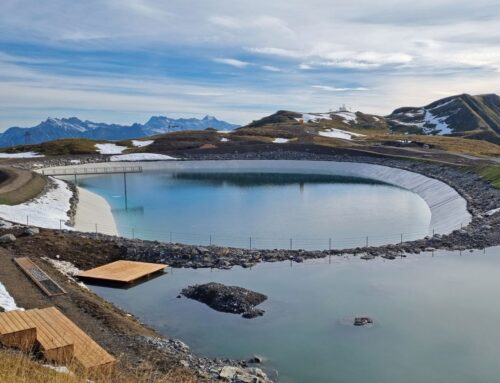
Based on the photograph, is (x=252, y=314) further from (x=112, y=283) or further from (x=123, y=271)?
(x=123, y=271)

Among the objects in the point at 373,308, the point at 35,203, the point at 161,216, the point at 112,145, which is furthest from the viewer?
the point at 112,145

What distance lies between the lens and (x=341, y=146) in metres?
108

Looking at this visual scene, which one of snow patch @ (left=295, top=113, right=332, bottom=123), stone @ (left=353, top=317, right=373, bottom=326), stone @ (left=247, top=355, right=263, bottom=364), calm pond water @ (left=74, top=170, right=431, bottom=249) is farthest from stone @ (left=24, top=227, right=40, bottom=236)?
snow patch @ (left=295, top=113, right=332, bottom=123)

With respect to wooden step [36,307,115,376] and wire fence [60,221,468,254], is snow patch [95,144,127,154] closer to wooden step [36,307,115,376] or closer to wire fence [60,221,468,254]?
wire fence [60,221,468,254]

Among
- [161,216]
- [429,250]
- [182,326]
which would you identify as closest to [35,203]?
[161,216]

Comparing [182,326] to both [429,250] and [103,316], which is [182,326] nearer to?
[103,316]

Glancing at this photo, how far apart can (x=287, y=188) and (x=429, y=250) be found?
40.4 m

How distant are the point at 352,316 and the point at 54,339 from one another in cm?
1227

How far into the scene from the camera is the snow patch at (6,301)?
1789cm

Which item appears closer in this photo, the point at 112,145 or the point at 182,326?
the point at 182,326

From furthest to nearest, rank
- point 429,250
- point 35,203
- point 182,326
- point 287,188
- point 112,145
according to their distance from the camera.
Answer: point 112,145, point 287,188, point 35,203, point 429,250, point 182,326

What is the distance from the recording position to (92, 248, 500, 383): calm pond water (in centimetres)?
1692

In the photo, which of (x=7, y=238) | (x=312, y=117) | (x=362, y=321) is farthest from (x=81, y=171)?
(x=312, y=117)

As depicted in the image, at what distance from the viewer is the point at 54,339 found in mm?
14398
